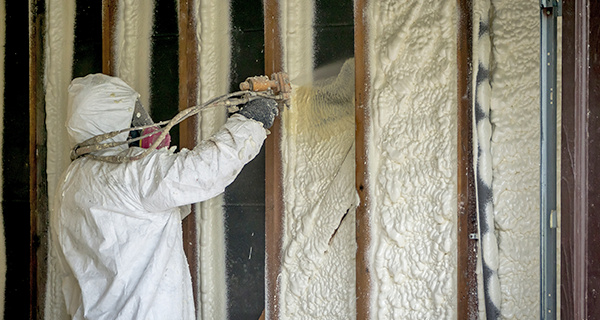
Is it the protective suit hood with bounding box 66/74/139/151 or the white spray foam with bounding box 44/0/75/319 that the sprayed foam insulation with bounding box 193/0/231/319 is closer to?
the protective suit hood with bounding box 66/74/139/151

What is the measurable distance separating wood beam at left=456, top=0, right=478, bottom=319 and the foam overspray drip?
22 mm

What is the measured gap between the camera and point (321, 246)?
1933 mm

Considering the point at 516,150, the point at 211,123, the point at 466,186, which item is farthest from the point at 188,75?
the point at 516,150

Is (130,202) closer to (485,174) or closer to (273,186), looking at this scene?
(273,186)

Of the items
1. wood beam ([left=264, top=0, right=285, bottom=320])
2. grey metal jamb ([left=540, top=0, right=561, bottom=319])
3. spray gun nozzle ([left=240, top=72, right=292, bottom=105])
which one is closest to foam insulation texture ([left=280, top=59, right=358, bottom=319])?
wood beam ([left=264, top=0, right=285, bottom=320])

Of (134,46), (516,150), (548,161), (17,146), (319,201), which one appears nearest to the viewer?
(548,161)

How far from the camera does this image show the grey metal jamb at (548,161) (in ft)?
4.79

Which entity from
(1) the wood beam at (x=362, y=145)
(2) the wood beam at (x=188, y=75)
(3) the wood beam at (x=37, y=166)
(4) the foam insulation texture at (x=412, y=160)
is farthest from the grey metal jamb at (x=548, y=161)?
(3) the wood beam at (x=37, y=166)

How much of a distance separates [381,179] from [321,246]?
373 millimetres

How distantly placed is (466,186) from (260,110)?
0.71m

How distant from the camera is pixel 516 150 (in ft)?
5.38

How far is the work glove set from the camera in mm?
1685

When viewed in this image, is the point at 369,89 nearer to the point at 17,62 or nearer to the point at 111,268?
the point at 111,268

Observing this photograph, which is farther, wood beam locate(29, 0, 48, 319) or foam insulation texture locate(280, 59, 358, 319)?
wood beam locate(29, 0, 48, 319)
